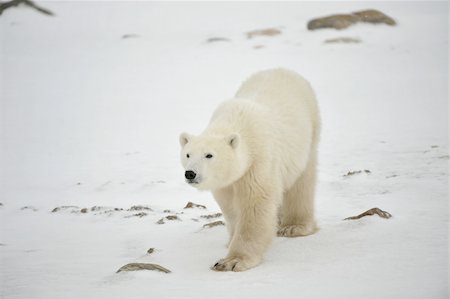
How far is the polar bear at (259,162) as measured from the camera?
4.37 metres

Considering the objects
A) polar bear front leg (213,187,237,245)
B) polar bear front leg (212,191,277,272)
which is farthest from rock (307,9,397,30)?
polar bear front leg (212,191,277,272)

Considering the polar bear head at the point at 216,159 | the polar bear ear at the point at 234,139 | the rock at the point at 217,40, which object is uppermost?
the polar bear ear at the point at 234,139

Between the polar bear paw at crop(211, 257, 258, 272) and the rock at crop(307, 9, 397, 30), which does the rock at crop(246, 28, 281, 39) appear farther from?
the polar bear paw at crop(211, 257, 258, 272)

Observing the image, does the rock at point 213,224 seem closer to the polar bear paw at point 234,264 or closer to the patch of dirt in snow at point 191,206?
the patch of dirt in snow at point 191,206

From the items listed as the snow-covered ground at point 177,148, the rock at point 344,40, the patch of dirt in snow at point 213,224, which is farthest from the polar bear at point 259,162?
the rock at point 344,40

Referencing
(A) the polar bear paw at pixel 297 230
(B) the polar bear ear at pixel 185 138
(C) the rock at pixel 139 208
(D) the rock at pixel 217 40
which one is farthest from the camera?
(D) the rock at pixel 217 40

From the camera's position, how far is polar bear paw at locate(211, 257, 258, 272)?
427 centimetres

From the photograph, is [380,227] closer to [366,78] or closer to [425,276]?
[425,276]

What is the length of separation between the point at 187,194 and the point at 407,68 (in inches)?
468

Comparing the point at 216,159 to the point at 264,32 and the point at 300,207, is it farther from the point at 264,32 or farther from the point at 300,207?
the point at 264,32

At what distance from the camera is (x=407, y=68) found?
56.6ft

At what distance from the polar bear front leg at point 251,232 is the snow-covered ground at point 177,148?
0.14 meters

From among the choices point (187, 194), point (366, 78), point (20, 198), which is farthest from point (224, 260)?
point (366, 78)

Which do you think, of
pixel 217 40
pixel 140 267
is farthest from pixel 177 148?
pixel 217 40
